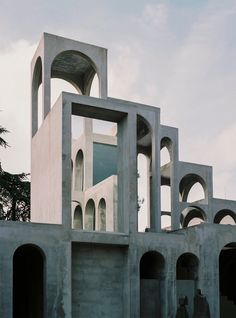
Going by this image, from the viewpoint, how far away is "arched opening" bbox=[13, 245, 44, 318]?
2227 cm

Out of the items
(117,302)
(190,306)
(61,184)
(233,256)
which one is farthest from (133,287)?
(233,256)

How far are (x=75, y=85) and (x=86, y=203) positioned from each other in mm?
8284

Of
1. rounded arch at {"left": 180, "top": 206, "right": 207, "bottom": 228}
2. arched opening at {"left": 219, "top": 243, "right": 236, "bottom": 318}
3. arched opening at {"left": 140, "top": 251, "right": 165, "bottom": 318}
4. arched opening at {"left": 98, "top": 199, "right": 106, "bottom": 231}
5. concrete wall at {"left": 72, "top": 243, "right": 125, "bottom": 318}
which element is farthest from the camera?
rounded arch at {"left": 180, "top": 206, "right": 207, "bottom": 228}

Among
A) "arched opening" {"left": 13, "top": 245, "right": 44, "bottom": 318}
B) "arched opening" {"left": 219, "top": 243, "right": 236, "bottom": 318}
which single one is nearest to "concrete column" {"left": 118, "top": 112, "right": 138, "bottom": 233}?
"arched opening" {"left": 13, "top": 245, "right": 44, "bottom": 318}

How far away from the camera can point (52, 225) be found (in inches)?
800

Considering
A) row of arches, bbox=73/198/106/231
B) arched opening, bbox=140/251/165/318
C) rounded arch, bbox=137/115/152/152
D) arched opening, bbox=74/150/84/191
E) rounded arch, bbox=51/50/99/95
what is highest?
rounded arch, bbox=51/50/99/95

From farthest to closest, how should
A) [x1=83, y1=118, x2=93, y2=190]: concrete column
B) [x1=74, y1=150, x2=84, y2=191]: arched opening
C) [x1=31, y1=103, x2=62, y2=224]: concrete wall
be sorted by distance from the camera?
[x1=74, y1=150, x2=84, y2=191]: arched opening → [x1=83, y1=118, x2=93, y2=190]: concrete column → [x1=31, y1=103, x2=62, y2=224]: concrete wall

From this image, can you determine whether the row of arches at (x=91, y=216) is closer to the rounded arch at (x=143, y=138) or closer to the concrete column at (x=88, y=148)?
the concrete column at (x=88, y=148)

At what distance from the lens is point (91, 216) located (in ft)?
113

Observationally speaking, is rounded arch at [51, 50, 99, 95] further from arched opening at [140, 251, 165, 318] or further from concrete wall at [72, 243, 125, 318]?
arched opening at [140, 251, 165, 318]

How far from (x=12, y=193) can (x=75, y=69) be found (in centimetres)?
920

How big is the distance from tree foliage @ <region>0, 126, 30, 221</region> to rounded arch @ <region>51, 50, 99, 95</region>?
5380 millimetres

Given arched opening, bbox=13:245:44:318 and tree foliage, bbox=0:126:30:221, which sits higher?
tree foliage, bbox=0:126:30:221

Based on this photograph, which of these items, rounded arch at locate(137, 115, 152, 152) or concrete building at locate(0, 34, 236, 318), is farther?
rounded arch at locate(137, 115, 152, 152)
